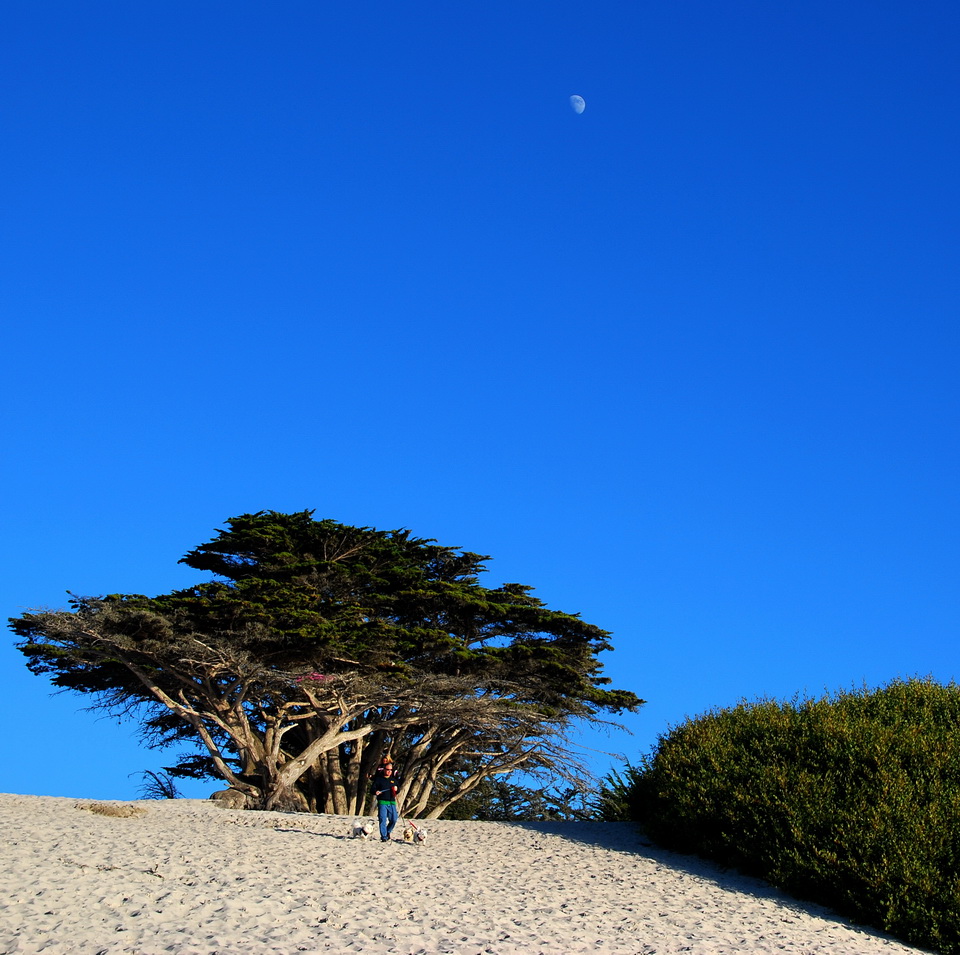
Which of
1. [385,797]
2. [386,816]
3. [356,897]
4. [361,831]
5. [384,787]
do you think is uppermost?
[384,787]

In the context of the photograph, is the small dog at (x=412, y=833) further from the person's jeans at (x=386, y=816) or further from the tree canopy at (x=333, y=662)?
the tree canopy at (x=333, y=662)

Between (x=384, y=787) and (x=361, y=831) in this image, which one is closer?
(x=384, y=787)

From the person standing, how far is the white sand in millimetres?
373

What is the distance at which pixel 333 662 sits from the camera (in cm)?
2477

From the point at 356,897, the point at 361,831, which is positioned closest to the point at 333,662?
the point at 361,831

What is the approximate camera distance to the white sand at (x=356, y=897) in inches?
415

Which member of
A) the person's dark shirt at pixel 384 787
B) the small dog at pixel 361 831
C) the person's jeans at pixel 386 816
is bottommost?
the small dog at pixel 361 831

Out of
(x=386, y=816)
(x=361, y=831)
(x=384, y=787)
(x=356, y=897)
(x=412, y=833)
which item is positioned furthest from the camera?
(x=412, y=833)

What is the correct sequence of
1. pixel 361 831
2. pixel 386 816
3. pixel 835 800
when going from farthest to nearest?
1. pixel 361 831
2. pixel 386 816
3. pixel 835 800

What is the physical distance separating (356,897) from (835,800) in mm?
8748

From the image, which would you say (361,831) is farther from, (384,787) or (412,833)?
(384,787)

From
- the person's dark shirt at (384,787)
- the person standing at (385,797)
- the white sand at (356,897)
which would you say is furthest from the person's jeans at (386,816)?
the white sand at (356,897)

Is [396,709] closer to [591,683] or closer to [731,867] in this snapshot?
[591,683]

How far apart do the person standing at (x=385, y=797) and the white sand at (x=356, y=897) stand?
1.22 ft
